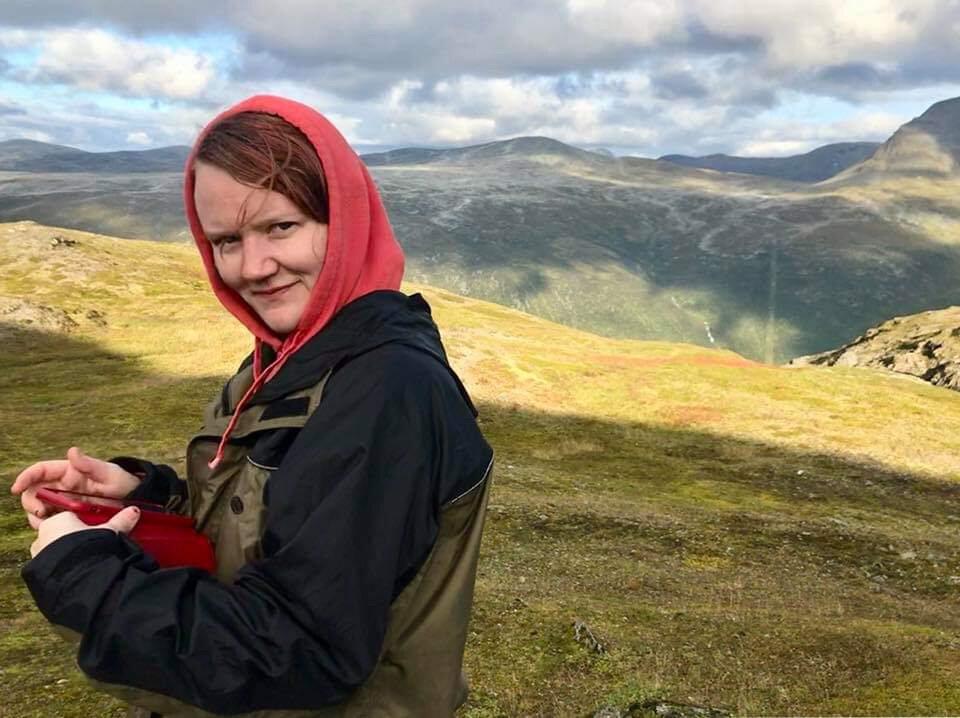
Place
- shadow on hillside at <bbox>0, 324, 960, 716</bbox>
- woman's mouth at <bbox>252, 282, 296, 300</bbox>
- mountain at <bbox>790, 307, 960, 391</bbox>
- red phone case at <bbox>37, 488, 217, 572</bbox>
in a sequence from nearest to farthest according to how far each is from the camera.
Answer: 1. red phone case at <bbox>37, 488, 217, 572</bbox>
2. woman's mouth at <bbox>252, 282, 296, 300</bbox>
3. shadow on hillside at <bbox>0, 324, 960, 716</bbox>
4. mountain at <bbox>790, 307, 960, 391</bbox>

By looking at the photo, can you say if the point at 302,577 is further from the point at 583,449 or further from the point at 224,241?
the point at 583,449

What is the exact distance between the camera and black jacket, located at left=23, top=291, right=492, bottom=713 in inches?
127

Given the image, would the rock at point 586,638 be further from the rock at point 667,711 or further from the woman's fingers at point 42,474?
the woman's fingers at point 42,474

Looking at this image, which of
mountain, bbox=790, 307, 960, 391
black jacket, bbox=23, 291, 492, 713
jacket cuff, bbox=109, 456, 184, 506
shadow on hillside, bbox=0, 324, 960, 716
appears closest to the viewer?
black jacket, bbox=23, 291, 492, 713

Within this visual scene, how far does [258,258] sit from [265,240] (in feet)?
0.34

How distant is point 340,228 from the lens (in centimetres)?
392

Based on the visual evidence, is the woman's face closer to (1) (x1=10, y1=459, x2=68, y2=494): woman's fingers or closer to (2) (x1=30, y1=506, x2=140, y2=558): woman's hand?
(2) (x1=30, y1=506, x2=140, y2=558): woman's hand

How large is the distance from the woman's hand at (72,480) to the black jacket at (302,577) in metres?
0.62

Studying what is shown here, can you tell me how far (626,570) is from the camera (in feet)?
87.6

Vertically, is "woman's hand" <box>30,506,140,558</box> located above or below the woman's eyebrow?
below

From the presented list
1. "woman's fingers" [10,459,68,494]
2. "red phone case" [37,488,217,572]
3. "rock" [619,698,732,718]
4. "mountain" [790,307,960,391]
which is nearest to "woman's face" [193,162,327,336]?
"red phone case" [37,488,217,572]

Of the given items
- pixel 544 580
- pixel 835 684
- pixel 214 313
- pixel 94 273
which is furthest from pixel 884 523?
pixel 94 273

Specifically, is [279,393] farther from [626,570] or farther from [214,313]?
[214,313]

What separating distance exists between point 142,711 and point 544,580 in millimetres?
21106
